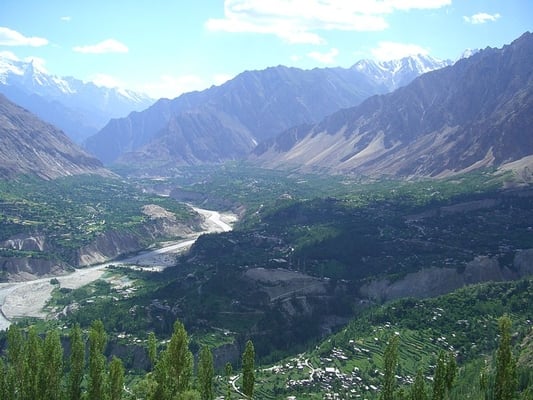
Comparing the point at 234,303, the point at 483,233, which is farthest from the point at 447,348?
the point at 483,233

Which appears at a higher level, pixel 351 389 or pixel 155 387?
pixel 155 387

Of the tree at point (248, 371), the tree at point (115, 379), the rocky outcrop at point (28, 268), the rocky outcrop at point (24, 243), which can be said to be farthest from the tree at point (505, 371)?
the rocky outcrop at point (24, 243)

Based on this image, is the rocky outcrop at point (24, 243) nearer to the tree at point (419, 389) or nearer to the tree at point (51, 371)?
the tree at point (51, 371)

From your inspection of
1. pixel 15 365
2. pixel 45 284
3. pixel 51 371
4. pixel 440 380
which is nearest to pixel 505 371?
pixel 440 380

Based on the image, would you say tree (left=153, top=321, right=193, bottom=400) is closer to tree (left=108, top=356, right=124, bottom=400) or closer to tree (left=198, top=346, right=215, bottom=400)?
tree (left=198, top=346, right=215, bottom=400)

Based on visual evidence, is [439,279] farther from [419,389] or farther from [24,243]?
[24,243]

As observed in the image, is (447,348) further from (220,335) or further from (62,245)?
(62,245)
